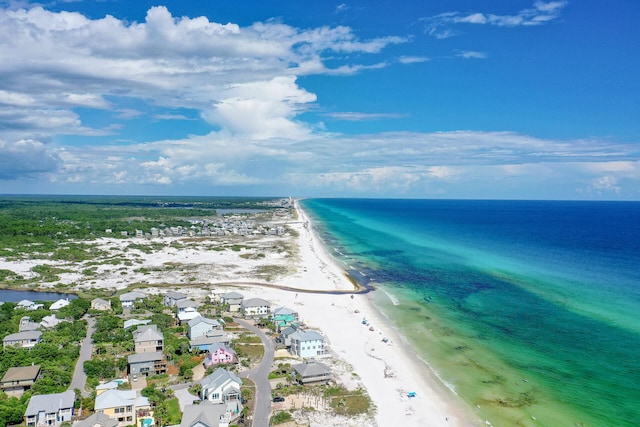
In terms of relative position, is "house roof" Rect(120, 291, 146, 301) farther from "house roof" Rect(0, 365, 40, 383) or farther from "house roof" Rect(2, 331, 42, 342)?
"house roof" Rect(0, 365, 40, 383)

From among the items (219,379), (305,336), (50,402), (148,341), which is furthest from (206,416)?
(148,341)

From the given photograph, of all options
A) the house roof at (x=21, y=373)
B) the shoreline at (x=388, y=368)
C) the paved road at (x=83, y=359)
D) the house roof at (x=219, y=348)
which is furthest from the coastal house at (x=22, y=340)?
the shoreline at (x=388, y=368)

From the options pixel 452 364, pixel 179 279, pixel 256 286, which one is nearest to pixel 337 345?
pixel 452 364

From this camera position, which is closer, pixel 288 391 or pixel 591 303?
pixel 288 391

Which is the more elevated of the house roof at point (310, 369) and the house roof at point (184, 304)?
the house roof at point (184, 304)

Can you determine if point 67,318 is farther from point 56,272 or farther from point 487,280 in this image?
point 487,280

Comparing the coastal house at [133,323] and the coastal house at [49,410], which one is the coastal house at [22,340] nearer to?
the coastal house at [133,323]

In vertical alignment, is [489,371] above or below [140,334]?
below
